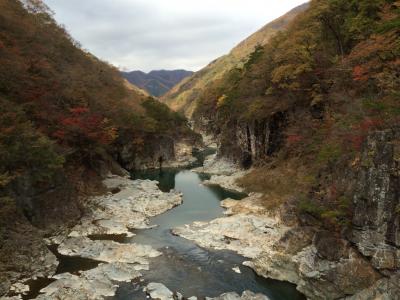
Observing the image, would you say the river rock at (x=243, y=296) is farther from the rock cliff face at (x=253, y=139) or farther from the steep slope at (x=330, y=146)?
the rock cliff face at (x=253, y=139)

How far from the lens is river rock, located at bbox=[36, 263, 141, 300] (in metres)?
15.4

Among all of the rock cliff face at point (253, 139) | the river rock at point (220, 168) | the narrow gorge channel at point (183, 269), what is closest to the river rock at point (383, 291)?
the narrow gorge channel at point (183, 269)

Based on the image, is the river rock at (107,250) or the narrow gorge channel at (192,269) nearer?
the narrow gorge channel at (192,269)

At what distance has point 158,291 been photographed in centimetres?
1599

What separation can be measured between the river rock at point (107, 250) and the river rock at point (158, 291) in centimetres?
268

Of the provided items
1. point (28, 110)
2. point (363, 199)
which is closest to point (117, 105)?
point (28, 110)

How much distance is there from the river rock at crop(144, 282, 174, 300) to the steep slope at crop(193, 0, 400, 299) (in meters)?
4.64

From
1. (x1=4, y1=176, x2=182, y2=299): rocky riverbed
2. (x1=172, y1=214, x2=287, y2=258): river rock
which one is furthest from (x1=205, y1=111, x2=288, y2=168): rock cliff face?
(x1=172, y1=214, x2=287, y2=258): river rock

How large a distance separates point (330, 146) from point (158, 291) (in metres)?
11.7

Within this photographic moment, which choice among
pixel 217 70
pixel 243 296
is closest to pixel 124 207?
pixel 243 296

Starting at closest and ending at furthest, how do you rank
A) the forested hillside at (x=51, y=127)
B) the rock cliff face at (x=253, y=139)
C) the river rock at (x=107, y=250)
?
the river rock at (x=107, y=250) < the forested hillside at (x=51, y=127) < the rock cliff face at (x=253, y=139)

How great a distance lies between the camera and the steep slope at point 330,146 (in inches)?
584

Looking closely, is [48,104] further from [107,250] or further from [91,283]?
[91,283]

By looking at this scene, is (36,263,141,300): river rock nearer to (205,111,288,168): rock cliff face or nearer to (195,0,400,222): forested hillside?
(195,0,400,222): forested hillside
